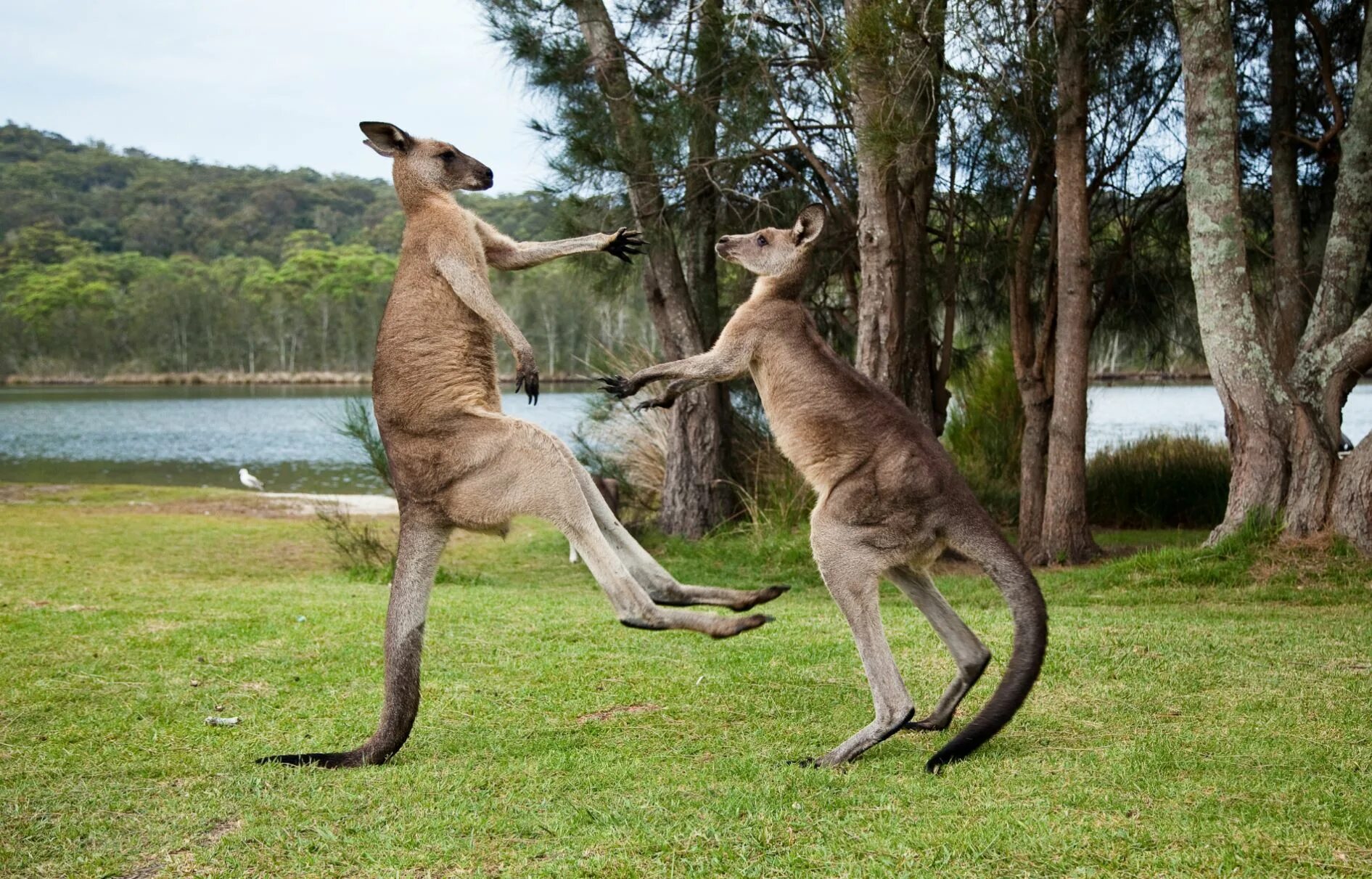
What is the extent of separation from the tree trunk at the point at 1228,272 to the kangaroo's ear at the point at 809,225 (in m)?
5.52

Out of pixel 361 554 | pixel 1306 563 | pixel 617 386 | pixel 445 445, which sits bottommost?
pixel 361 554

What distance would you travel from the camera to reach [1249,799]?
374 centimetres

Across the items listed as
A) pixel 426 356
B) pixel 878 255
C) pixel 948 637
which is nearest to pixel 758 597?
pixel 948 637

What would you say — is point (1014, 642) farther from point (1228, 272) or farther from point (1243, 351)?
point (1228, 272)

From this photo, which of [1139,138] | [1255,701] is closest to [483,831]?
[1255,701]

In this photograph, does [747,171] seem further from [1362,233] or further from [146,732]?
[146,732]

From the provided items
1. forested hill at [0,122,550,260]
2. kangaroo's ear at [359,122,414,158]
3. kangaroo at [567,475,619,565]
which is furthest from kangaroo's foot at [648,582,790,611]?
forested hill at [0,122,550,260]

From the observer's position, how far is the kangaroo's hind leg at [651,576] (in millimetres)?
4312

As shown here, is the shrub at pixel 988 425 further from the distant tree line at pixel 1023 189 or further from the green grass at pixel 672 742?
the green grass at pixel 672 742

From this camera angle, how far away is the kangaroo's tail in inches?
162

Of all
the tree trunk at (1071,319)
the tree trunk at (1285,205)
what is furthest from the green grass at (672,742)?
the tree trunk at (1285,205)

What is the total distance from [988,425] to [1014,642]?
1001cm

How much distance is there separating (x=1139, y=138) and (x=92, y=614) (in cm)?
968

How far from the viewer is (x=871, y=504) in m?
4.38
